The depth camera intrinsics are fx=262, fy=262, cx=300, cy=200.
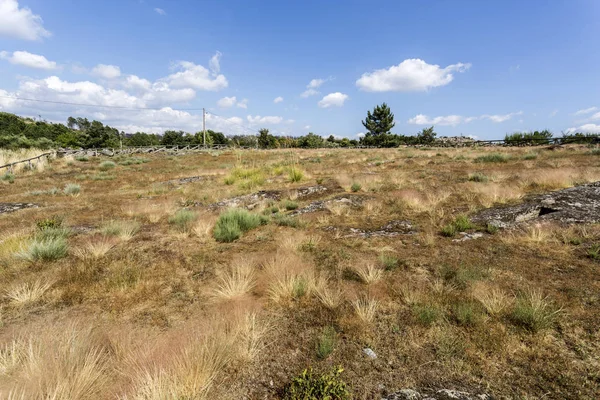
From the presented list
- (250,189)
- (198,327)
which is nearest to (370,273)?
(198,327)

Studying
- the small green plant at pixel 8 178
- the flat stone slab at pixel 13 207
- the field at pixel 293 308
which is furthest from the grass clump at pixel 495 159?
the small green plant at pixel 8 178

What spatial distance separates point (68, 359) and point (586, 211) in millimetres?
10290

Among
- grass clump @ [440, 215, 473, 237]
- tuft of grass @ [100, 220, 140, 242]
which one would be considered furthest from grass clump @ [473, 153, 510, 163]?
tuft of grass @ [100, 220, 140, 242]

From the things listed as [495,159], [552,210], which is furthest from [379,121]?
[552,210]

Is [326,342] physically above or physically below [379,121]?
below

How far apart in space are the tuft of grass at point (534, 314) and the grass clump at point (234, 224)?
546cm

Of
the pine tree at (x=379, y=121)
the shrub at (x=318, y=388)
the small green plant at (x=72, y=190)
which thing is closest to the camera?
the shrub at (x=318, y=388)

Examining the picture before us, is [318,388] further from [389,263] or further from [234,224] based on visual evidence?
[234,224]

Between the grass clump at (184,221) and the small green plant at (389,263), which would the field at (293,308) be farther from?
the grass clump at (184,221)

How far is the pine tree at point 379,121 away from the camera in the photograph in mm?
56875

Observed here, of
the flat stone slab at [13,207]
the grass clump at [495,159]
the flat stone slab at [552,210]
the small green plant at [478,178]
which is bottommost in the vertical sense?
the flat stone slab at [13,207]

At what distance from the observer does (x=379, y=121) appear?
190 ft

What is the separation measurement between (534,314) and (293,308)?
113 inches

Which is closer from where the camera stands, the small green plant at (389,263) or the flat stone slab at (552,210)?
the small green plant at (389,263)
